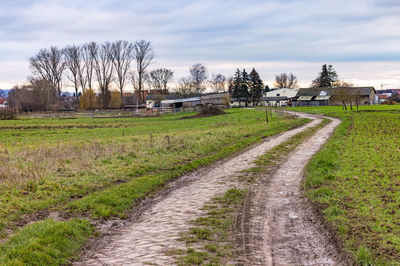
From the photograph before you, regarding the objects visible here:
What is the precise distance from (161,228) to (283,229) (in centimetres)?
265

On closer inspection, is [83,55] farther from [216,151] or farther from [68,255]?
[68,255]

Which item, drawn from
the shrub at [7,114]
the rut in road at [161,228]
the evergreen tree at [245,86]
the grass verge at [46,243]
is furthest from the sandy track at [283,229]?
the evergreen tree at [245,86]

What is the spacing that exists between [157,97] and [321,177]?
367ft

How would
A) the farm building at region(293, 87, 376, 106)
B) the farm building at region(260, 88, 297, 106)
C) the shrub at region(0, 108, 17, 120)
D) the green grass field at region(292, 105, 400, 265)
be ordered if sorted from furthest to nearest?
the farm building at region(260, 88, 297, 106), the farm building at region(293, 87, 376, 106), the shrub at region(0, 108, 17, 120), the green grass field at region(292, 105, 400, 265)

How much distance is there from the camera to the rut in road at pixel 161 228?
→ 6.58 meters

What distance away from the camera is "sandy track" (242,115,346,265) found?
6344mm

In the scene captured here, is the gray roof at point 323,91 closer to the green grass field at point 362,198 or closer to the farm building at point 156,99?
the farm building at point 156,99

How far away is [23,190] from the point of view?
35.7 feet

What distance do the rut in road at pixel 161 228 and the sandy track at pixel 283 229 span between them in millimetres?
1320

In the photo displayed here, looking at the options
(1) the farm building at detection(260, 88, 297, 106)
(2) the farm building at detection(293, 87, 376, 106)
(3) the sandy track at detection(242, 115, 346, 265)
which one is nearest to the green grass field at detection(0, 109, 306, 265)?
(3) the sandy track at detection(242, 115, 346, 265)

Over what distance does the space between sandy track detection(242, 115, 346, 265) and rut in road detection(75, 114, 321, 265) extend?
1320 millimetres

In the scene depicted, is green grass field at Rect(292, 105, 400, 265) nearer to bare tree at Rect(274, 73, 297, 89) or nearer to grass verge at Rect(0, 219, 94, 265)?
grass verge at Rect(0, 219, 94, 265)

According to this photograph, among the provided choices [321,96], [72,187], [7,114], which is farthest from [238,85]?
[72,187]

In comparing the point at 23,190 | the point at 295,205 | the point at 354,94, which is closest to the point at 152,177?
the point at 23,190
